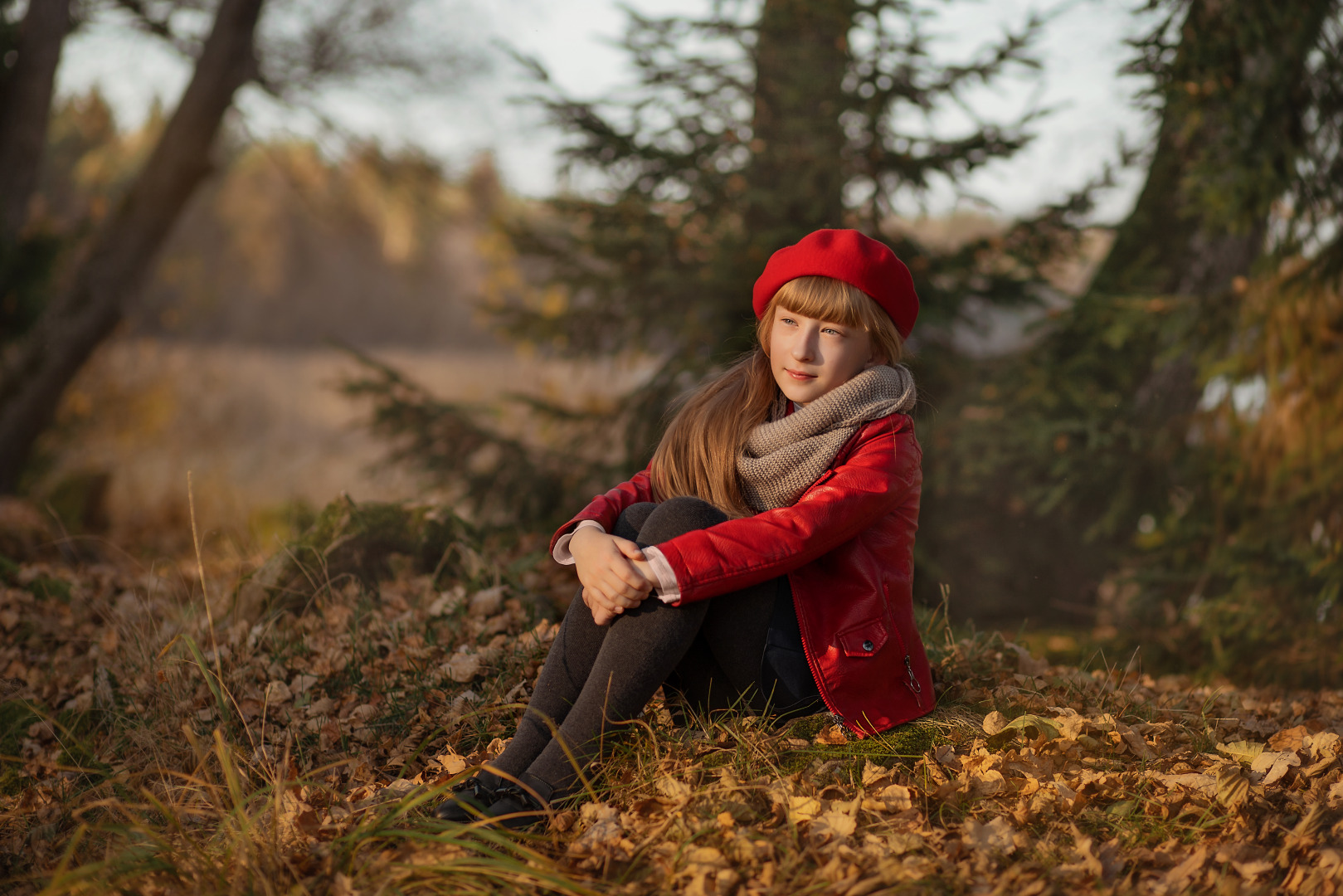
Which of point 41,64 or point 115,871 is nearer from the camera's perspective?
point 115,871

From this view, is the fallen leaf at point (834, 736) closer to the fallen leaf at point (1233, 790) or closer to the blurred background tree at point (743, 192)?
the fallen leaf at point (1233, 790)

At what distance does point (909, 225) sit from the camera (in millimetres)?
5062

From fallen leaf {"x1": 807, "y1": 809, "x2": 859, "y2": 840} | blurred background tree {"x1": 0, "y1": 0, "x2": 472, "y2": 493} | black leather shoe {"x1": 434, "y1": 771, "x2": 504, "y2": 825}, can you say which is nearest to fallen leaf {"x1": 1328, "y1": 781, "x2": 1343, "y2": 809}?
fallen leaf {"x1": 807, "y1": 809, "x2": 859, "y2": 840}

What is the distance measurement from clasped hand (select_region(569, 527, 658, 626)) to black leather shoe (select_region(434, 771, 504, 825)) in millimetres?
439

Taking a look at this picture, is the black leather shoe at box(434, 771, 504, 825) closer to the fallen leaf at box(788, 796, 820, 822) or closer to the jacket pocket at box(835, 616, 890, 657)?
the fallen leaf at box(788, 796, 820, 822)

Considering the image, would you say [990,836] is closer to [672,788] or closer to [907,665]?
[907,665]

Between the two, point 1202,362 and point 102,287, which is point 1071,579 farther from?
point 102,287

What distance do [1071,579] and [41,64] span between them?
25.8 ft

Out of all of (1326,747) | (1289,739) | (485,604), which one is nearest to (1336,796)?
(1326,747)

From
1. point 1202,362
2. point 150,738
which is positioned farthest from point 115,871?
point 1202,362

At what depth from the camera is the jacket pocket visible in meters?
2.19

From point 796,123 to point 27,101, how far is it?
18.7ft

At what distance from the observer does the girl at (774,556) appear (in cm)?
206

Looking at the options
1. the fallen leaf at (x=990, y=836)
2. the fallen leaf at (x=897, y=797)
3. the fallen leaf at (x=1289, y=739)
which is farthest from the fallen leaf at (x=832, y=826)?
the fallen leaf at (x=1289, y=739)
